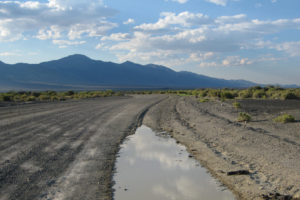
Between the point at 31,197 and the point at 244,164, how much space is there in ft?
18.7

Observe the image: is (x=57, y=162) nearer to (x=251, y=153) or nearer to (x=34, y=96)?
(x=251, y=153)

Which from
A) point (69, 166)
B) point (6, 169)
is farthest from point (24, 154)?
point (69, 166)

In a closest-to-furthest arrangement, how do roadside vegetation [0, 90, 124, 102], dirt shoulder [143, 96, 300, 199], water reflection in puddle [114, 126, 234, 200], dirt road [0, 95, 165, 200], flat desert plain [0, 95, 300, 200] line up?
dirt road [0, 95, 165, 200]
flat desert plain [0, 95, 300, 200]
water reflection in puddle [114, 126, 234, 200]
dirt shoulder [143, 96, 300, 199]
roadside vegetation [0, 90, 124, 102]

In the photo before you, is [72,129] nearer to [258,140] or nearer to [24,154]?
[24,154]

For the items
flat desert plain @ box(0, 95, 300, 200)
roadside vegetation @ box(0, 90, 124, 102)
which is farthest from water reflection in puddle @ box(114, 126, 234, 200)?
roadside vegetation @ box(0, 90, 124, 102)

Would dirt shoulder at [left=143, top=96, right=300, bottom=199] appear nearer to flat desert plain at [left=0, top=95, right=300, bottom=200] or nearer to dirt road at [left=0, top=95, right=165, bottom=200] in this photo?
flat desert plain at [left=0, top=95, right=300, bottom=200]

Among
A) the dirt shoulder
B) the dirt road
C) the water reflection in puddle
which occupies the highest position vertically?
the dirt shoulder

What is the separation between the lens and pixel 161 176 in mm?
7621

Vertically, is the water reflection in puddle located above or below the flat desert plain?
below

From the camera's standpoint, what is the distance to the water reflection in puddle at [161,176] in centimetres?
633

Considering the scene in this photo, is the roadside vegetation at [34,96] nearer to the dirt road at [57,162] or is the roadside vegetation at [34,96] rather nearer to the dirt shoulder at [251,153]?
the dirt road at [57,162]

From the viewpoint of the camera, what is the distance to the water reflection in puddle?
249 inches

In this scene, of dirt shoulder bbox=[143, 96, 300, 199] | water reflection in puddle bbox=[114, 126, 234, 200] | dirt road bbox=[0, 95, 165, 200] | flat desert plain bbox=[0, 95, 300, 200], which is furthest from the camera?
dirt shoulder bbox=[143, 96, 300, 199]

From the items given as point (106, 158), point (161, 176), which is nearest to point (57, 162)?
point (106, 158)
